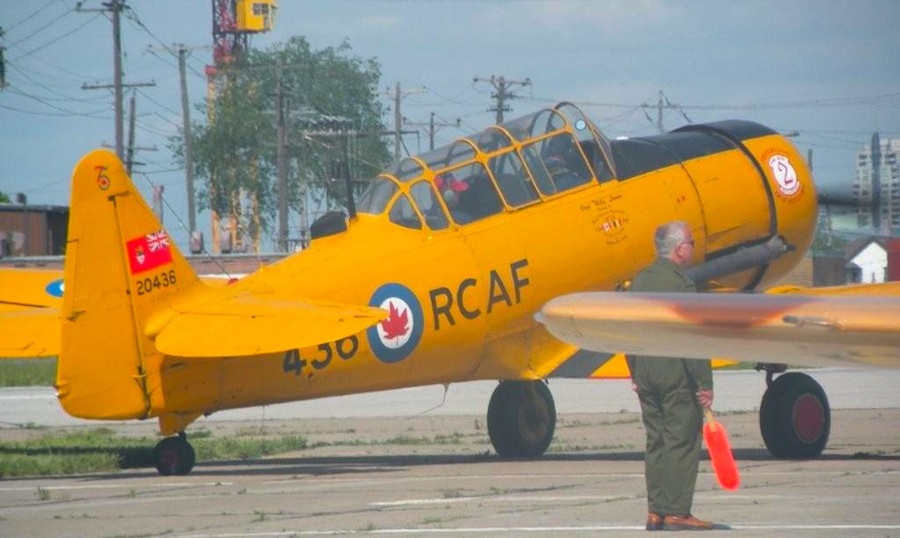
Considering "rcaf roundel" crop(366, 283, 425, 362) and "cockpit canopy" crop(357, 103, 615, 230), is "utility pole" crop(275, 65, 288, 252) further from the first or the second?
"rcaf roundel" crop(366, 283, 425, 362)

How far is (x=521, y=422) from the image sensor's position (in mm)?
14469

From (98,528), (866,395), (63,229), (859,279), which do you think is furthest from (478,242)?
(63,229)

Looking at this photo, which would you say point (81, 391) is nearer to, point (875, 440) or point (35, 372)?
point (875, 440)

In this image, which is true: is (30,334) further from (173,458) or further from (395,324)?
(395,324)

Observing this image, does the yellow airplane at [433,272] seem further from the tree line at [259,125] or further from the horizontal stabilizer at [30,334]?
the tree line at [259,125]

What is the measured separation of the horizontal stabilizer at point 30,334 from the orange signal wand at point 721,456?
7.23 metres

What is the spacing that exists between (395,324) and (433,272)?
0.59m

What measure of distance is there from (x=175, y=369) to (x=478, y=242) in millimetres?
2883

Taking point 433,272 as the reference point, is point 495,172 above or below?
above

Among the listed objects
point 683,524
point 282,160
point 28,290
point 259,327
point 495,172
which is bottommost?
point 683,524

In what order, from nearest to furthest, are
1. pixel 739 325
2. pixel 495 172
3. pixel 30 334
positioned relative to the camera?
pixel 739 325 → pixel 495 172 → pixel 30 334

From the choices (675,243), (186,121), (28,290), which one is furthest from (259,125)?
(675,243)

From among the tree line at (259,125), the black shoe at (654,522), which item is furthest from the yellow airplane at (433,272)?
the tree line at (259,125)

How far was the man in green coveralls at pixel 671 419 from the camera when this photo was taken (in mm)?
8602
